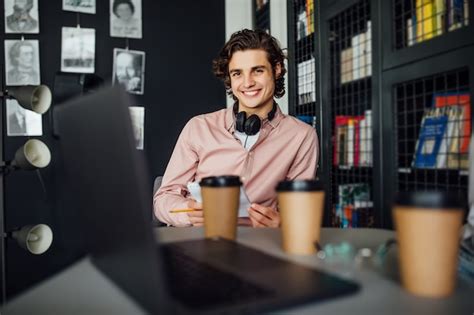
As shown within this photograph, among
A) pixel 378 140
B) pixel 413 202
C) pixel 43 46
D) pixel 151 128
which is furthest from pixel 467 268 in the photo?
pixel 43 46

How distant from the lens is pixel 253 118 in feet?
6.18

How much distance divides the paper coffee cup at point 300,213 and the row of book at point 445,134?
2.96 feet

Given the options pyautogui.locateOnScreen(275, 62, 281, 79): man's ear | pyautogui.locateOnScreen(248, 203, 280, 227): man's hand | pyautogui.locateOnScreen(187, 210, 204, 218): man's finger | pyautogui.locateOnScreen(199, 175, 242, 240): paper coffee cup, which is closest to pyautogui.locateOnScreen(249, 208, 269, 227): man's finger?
pyautogui.locateOnScreen(248, 203, 280, 227): man's hand

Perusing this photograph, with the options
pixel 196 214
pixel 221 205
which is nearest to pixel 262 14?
pixel 196 214

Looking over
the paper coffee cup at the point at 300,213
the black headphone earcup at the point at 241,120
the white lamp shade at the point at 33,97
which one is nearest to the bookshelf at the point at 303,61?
the black headphone earcup at the point at 241,120

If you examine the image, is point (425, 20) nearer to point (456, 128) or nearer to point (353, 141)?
point (456, 128)

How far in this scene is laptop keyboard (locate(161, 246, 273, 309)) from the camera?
0.56 metres

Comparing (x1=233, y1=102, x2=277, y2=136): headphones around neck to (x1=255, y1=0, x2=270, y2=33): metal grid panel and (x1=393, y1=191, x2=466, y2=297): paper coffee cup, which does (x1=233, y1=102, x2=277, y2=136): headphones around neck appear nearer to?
(x1=393, y1=191, x2=466, y2=297): paper coffee cup

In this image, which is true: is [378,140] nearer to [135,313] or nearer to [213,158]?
[213,158]

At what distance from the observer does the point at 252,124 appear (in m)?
1.88

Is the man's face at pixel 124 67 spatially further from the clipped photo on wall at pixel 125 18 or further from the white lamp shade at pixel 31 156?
the white lamp shade at pixel 31 156

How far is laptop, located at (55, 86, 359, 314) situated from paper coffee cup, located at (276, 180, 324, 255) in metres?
0.06

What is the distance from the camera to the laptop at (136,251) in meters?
0.48

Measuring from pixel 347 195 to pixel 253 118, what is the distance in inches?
27.0
